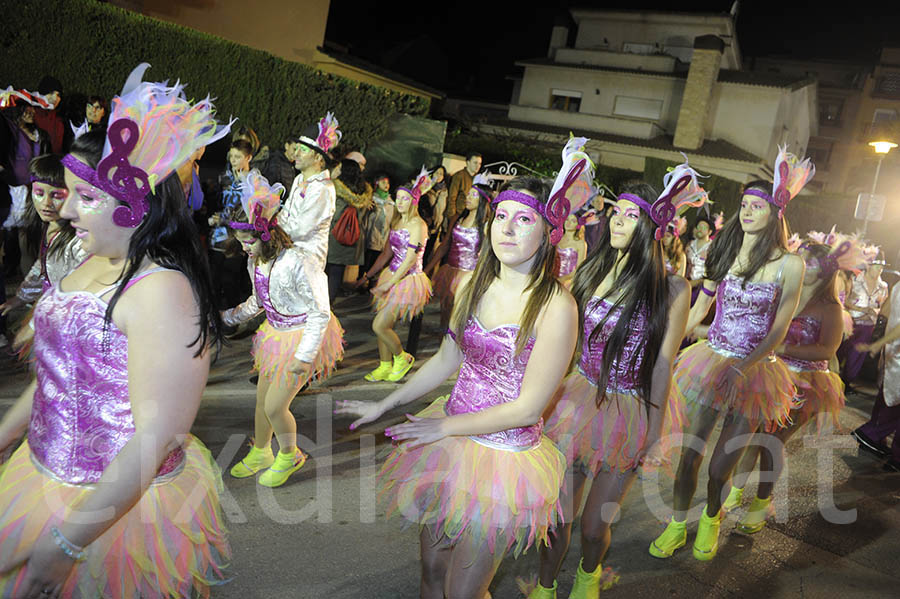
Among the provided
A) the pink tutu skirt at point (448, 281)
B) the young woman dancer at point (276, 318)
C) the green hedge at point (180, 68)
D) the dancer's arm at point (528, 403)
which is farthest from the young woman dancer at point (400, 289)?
the dancer's arm at point (528, 403)

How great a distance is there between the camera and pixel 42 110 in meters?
8.26

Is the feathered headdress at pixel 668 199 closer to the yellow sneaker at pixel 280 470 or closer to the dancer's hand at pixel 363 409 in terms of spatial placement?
→ the dancer's hand at pixel 363 409

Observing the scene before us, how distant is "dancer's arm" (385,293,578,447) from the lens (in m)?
2.61

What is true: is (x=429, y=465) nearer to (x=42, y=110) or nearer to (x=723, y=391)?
(x=723, y=391)

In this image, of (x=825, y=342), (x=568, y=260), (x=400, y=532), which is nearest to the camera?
(x=400, y=532)

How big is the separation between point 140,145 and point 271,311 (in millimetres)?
2673

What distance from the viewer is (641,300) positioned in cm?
365

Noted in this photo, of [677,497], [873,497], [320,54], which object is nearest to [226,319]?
[677,497]

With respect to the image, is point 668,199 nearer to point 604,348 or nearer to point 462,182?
point 604,348

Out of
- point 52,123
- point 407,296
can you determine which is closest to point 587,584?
point 407,296

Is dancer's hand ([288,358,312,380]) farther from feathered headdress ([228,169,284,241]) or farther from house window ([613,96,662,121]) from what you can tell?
house window ([613,96,662,121])

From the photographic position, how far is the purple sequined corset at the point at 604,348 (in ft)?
12.0

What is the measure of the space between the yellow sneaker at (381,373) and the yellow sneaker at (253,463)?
241 centimetres

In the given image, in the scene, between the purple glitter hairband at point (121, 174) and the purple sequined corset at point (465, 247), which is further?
the purple sequined corset at point (465, 247)
